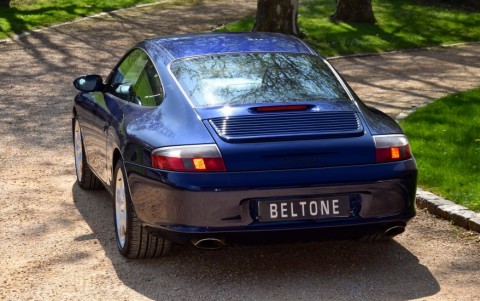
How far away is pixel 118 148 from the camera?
7559 millimetres

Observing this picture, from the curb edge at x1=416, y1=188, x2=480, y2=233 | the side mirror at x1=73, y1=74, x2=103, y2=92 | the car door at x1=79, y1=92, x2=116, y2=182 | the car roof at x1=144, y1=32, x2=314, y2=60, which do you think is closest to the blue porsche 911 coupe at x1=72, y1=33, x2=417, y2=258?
the car roof at x1=144, y1=32, x2=314, y2=60

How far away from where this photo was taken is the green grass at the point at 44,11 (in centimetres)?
2316

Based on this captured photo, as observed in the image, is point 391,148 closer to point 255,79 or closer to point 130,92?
point 255,79

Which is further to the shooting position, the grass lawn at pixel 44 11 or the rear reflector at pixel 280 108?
the grass lawn at pixel 44 11

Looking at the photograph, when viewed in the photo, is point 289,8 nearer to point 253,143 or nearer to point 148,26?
point 148,26

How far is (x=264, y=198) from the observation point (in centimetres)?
665

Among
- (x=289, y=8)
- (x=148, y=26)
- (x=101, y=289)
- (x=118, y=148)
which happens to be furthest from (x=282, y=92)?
(x=148, y=26)

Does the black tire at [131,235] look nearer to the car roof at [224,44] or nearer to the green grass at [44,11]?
the car roof at [224,44]

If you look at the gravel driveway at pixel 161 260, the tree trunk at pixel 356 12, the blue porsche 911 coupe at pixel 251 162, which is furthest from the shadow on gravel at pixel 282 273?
the tree trunk at pixel 356 12

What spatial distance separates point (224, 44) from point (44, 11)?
17919 millimetres

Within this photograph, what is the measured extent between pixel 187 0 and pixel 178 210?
21.8 metres

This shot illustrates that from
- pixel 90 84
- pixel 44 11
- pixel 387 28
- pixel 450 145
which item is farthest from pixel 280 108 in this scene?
pixel 44 11

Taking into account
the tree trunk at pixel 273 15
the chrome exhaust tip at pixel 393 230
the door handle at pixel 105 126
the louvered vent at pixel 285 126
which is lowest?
the tree trunk at pixel 273 15

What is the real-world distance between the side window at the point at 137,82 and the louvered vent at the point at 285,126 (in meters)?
0.80
